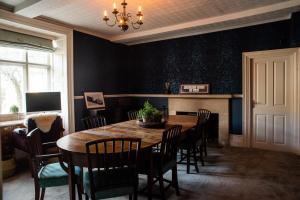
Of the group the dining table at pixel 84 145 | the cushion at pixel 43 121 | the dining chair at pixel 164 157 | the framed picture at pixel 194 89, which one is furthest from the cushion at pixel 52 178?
the framed picture at pixel 194 89

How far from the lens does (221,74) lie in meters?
4.95

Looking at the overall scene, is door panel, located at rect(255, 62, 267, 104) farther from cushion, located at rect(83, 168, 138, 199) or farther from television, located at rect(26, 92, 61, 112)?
television, located at rect(26, 92, 61, 112)

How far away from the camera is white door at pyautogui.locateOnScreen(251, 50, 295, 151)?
14.1 ft

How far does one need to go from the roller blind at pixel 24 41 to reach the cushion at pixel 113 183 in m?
3.12

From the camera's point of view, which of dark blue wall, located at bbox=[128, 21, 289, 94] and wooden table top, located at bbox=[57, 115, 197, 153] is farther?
dark blue wall, located at bbox=[128, 21, 289, 94]

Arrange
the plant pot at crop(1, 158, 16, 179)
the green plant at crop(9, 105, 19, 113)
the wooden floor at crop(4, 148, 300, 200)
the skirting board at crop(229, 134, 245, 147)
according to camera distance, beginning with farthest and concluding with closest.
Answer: the skirting board at crop(229, 134, 245, 147) → the green plant at crop(9, 105, 19, 113) → the plant pot at crop(1, 158, 16, 179) → the wooden floor at crop(4, 148, 300, 200)

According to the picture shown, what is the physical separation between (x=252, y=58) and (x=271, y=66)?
413 mm

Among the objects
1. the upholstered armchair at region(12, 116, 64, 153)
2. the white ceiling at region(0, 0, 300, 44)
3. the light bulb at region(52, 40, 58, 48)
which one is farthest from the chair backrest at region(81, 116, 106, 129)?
the light bulb at region(52, 40, 58, 48)

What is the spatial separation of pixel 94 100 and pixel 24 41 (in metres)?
1.91

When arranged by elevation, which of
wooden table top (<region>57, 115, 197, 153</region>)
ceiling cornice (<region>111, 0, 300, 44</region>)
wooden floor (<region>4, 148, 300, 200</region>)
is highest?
ceiling cornice (<region>111, 0, 300, 44</region>)

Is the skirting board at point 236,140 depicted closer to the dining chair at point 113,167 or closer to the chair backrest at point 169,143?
the chair backrest at point 169,143

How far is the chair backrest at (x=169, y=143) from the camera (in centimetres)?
224

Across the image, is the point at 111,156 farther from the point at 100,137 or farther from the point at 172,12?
the point at 172,12

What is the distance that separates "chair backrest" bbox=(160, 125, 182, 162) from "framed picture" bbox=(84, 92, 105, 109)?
2.99 meters
